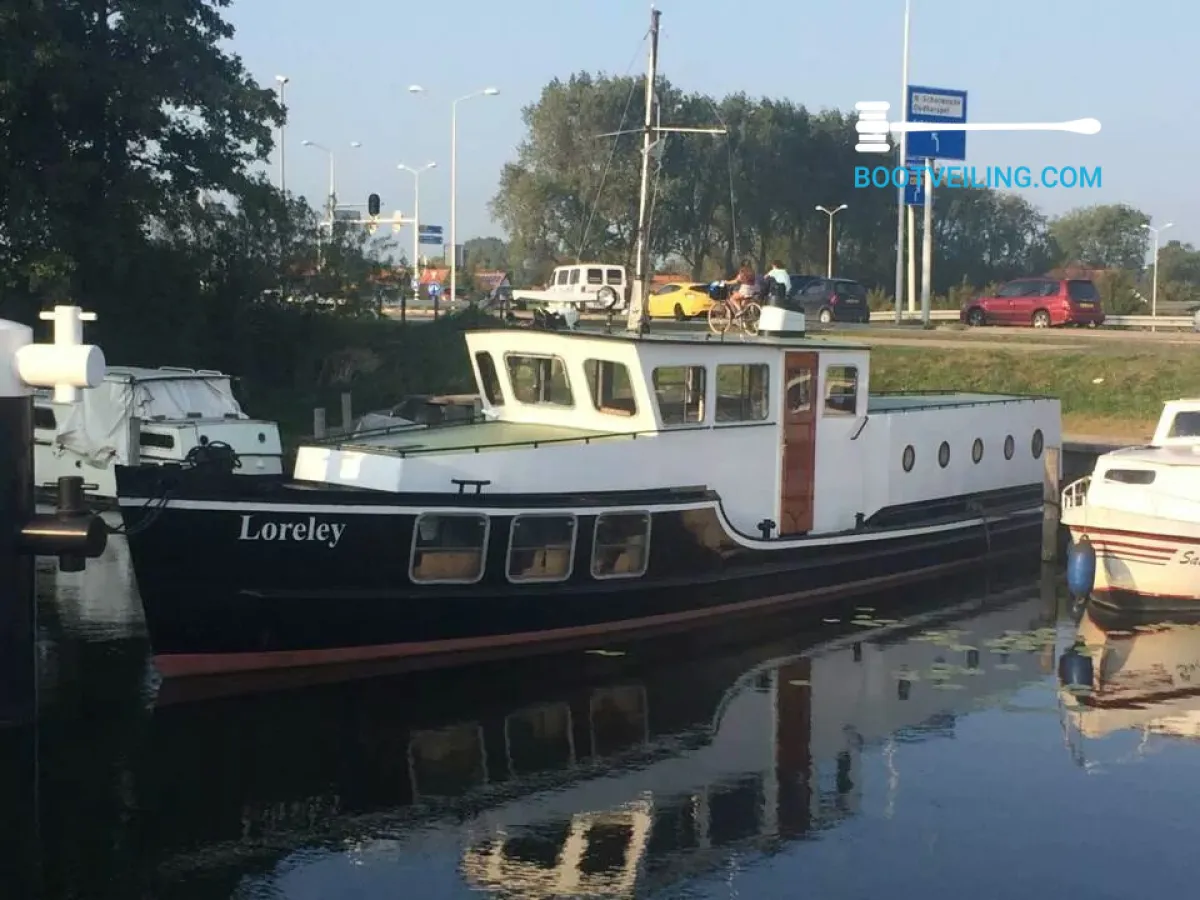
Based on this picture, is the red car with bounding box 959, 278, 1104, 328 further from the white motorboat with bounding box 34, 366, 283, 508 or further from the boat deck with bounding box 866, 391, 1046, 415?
the white motorboat with bounding box 34, 366, 283, 508

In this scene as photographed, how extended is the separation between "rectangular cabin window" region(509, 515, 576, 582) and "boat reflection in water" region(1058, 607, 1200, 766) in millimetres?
4556

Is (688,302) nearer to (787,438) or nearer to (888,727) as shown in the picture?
(787,438)

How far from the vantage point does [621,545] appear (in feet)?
46.4

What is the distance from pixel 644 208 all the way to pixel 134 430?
9039mm

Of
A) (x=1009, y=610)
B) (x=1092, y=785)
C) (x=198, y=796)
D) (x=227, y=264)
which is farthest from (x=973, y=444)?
(x=227, y=264)

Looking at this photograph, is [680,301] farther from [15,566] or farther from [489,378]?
[15,566]

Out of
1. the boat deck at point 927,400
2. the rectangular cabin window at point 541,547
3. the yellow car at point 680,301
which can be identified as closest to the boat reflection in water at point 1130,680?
the boat deck at point 927,400

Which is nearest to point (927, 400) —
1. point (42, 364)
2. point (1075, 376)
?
point (1075, 376)

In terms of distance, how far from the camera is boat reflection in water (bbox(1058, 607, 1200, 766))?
12070mm

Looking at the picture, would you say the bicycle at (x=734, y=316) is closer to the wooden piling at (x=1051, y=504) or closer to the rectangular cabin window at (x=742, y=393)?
the rectangular cabin window at (x=742, y=393)

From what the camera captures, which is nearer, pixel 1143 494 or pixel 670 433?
Answer: pixel 670 433

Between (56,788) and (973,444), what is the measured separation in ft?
41.7

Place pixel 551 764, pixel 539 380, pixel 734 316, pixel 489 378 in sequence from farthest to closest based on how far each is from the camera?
pixel 734 316
pixel 489 378
pixel 539 380
pixel 551 764

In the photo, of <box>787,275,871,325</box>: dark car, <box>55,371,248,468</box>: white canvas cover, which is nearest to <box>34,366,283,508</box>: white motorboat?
<box>55,371,248,468</box>: white canvas cover
